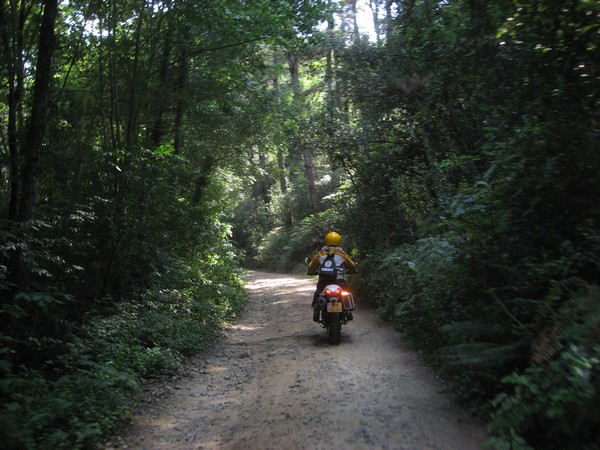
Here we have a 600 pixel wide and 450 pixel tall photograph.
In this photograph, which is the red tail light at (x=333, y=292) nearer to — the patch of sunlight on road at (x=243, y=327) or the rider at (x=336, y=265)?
the rider at (x=336, y=265)

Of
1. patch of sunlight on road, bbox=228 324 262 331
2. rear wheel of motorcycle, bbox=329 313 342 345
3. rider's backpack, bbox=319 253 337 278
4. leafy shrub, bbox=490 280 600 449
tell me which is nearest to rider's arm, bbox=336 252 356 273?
rider's backpack, bbox=319 253 337 278

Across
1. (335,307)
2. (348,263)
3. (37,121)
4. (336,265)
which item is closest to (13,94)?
(37,121)

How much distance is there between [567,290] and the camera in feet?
14.3

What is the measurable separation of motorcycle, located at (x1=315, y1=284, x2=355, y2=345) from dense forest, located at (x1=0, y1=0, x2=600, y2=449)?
1.13 meters

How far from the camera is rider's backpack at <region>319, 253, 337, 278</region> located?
8.78 m

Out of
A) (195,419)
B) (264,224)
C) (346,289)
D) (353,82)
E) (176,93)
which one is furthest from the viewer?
(264,224)

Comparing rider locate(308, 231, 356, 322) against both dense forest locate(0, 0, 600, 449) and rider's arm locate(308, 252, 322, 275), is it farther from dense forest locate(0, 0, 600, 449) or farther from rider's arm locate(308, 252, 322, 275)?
dense forest locate(0, 0, 600, 449)

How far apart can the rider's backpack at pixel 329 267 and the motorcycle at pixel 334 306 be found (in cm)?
29

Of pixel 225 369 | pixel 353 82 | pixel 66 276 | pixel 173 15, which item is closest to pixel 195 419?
pixel 225 369

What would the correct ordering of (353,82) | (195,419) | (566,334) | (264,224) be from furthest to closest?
1. (264,224)
2. (353,82)
3. (195,419)
4. (566,334)

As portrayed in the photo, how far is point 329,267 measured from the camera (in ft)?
28.9

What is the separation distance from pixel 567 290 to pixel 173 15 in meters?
9.64

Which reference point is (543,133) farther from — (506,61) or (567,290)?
(567,290)

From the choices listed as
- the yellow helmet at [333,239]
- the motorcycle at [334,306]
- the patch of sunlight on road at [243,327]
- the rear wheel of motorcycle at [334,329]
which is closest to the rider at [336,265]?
the yellow helmet at [333,239]
